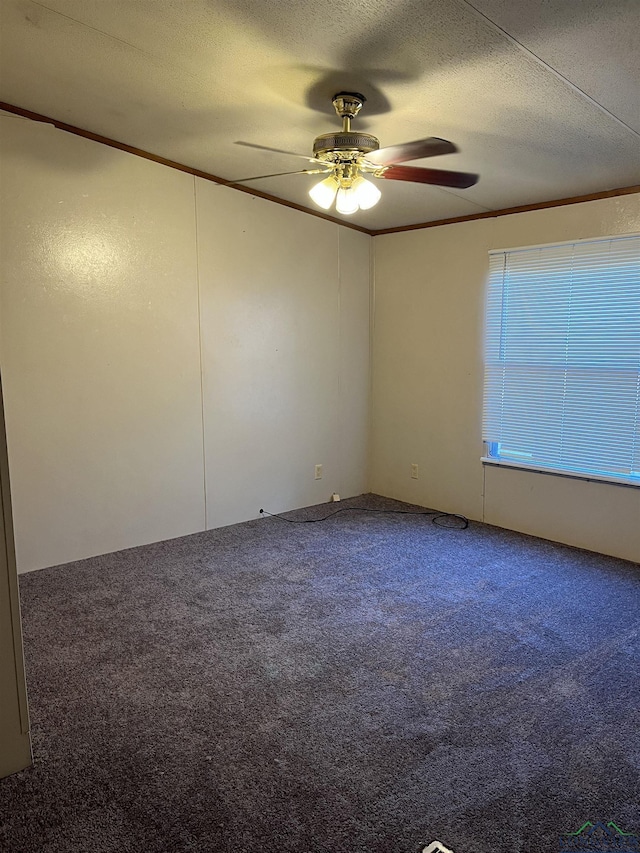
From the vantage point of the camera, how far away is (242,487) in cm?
442

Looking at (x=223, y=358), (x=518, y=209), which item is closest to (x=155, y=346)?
(x=223, y=358)

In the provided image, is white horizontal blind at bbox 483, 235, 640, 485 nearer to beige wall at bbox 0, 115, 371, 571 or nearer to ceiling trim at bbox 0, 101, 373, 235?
beige wall at bbox 0, 115, 371, 571

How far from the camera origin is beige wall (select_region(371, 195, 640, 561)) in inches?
151

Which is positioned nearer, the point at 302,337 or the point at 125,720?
the point at 125,720

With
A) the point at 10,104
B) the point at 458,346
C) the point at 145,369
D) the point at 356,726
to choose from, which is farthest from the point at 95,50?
the point at 458,346

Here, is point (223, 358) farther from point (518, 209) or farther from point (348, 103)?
point (518, 209)

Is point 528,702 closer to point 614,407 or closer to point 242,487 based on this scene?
point 614,407

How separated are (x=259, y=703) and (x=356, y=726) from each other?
0.39m

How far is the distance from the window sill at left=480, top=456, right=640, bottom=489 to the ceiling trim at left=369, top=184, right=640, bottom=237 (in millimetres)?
1870

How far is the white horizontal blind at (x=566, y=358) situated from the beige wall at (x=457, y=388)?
0.12 meters

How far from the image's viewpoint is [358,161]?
2566 mm

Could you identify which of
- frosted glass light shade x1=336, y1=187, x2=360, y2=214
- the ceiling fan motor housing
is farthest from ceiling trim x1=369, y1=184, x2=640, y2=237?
the ceiling fan motor housing

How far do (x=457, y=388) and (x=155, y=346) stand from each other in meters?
2.42

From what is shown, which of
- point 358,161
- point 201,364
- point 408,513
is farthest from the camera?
point 408,513
